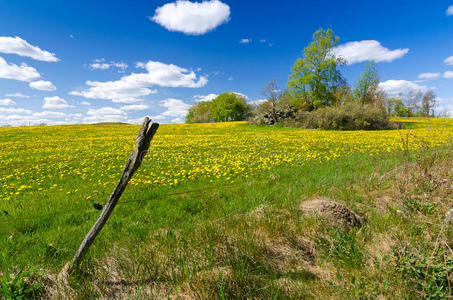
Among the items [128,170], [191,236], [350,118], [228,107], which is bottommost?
[191,236]

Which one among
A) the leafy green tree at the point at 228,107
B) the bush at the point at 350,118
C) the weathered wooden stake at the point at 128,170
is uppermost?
the leafy green tree at the point at 228,107

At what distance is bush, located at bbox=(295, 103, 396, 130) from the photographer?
1083 inches

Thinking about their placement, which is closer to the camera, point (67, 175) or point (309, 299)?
point (309, 299)

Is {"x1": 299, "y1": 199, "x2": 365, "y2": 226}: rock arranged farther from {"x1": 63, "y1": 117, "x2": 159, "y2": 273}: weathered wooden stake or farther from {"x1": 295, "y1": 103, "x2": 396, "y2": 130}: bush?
{"x1": 295, "y1": 103, "x2": 396, "y2": 130}: bush

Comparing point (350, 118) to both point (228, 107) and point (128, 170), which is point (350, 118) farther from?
point (228, 107)

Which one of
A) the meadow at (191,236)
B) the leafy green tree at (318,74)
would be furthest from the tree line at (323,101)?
the meadow at (191,236)

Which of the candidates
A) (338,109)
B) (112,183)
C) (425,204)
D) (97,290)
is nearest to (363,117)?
(338,109)

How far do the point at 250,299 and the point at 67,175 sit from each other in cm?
850

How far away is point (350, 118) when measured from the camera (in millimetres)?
28125

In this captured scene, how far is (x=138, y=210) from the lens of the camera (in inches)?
172

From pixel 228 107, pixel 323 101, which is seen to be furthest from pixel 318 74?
pixel 228 107

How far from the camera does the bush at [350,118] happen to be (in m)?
27.5

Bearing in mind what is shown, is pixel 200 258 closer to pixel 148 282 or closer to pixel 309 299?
pixel 148 282

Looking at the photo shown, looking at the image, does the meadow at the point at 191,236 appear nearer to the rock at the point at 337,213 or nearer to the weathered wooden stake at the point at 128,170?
the rock at the point at 337,213
